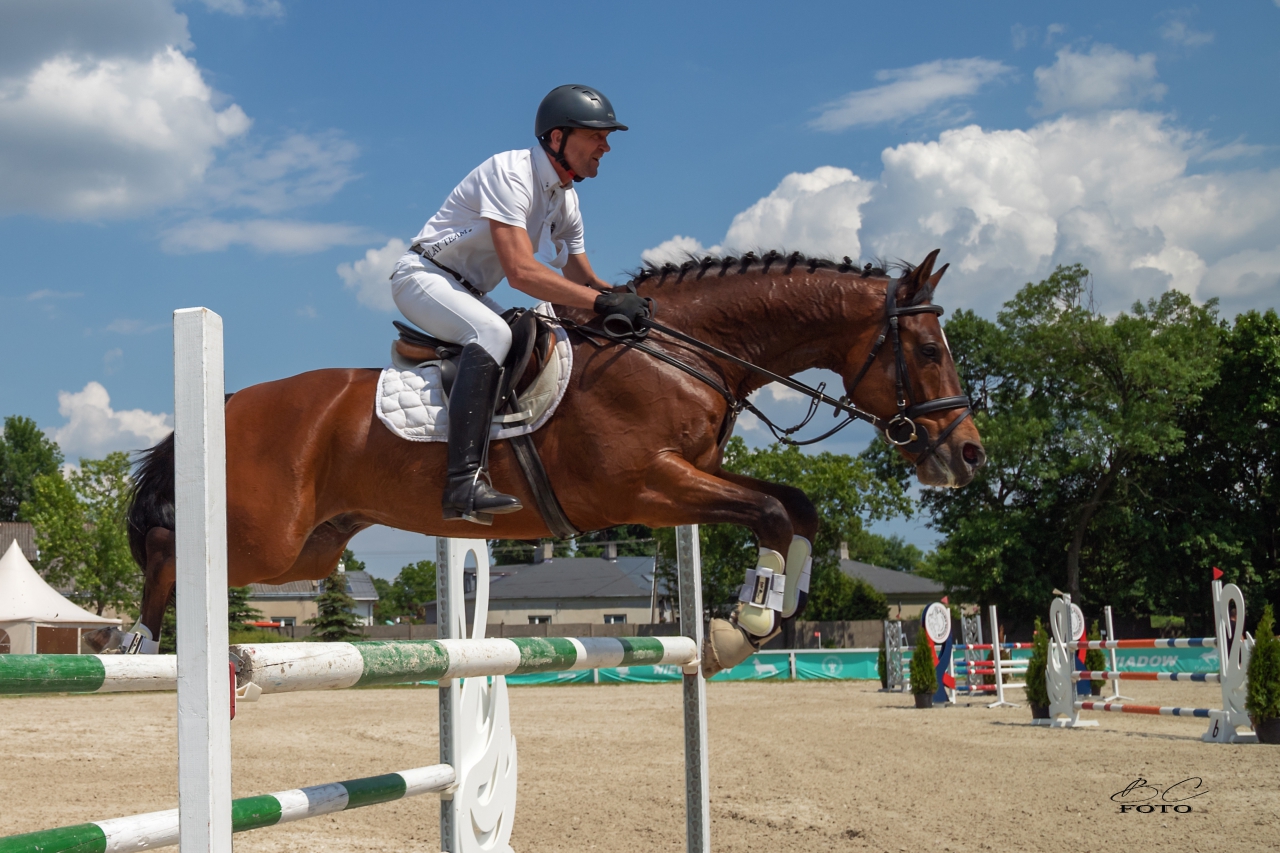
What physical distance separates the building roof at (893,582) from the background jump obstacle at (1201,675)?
4148 centimetres

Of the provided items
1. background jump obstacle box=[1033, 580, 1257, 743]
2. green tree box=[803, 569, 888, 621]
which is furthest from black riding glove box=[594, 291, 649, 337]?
green tree box=[803, 569, 888, 621]

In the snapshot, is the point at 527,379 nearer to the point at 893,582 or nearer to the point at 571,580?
the point at 571,580

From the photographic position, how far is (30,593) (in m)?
19.6

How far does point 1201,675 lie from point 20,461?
70844 mm

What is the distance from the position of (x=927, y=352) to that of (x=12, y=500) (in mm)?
74648

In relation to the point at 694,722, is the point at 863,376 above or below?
above

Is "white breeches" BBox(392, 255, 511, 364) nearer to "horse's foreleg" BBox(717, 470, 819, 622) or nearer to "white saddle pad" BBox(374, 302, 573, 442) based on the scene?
"white saddle pad" BBox(374, 302, 573, 442)

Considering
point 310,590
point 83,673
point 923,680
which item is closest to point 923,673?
point 923,680

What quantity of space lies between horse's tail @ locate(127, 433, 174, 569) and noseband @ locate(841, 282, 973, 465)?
2515 mm

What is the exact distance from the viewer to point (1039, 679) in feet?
46.4

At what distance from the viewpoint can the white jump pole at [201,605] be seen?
6.04ft

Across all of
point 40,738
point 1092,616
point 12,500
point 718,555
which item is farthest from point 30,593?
point 12,500

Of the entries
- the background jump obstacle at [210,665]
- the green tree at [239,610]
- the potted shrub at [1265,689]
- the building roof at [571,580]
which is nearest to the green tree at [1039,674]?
the potted shrub at [1265,689]

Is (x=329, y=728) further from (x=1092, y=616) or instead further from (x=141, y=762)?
(x=1092, y=616)
